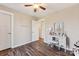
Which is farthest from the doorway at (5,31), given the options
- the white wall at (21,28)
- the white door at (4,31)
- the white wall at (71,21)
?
the white wall at (71,21)

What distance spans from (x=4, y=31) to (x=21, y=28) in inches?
40.5

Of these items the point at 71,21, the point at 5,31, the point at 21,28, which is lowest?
the point at 5,31

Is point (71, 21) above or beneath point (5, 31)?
above

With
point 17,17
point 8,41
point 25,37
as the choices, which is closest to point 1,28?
point 8,41

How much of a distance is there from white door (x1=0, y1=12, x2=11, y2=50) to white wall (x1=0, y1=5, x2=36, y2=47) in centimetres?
29

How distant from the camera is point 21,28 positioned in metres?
4.39

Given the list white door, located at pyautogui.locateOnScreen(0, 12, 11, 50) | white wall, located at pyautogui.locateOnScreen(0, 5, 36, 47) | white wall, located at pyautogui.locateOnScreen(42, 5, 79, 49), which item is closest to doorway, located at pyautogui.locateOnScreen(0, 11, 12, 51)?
white door, located at pyautogui.locateOnScreen(0, 12, 11, 50)

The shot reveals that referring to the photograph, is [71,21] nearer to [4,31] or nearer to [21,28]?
[21,28]

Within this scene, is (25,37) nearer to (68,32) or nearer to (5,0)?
(68,32)

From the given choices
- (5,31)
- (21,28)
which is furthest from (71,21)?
(5,31)

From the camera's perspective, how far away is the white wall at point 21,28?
3.92 m

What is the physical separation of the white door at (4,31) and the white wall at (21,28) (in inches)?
11.5

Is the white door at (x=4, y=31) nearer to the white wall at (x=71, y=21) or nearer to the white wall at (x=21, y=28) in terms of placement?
the white wall at (x=21, y=28)

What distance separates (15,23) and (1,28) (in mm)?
721
